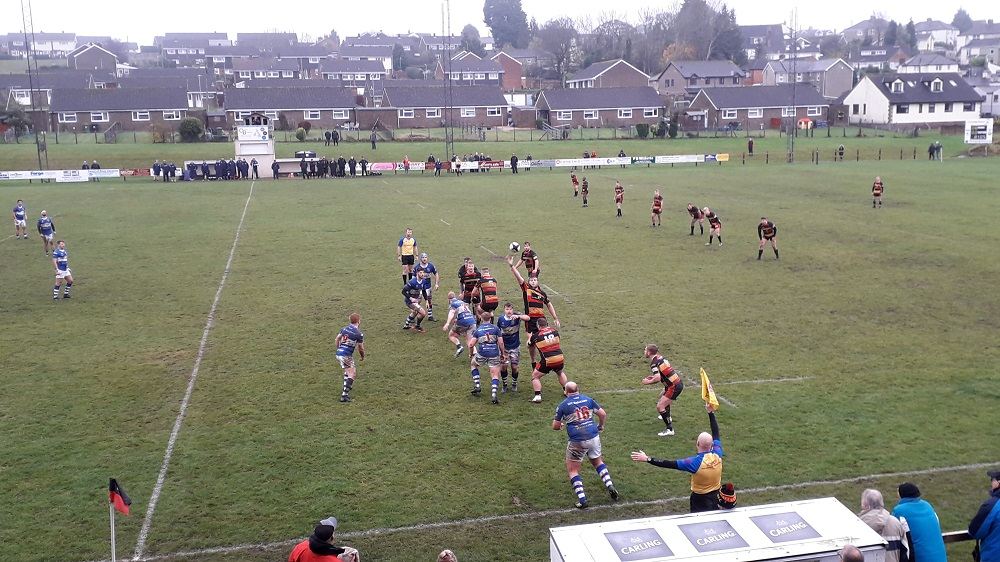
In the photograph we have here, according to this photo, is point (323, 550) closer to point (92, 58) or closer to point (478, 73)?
point (478, 73)

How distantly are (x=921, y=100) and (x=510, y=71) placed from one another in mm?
62086

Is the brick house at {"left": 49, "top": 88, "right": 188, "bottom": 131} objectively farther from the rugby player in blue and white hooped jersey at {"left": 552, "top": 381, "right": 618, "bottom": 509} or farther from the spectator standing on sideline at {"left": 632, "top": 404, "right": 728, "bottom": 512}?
the spectator standing on sideline at {"left": 632, "top": 404, "right": 728, "bottom": 512}

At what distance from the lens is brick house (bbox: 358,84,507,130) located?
91938mm

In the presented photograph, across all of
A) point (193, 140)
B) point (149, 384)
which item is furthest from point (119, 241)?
point (193, 140)

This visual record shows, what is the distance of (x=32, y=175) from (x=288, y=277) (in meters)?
44.3

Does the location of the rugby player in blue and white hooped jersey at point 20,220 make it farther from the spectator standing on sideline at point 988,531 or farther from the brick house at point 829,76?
the brick house at point 829,76

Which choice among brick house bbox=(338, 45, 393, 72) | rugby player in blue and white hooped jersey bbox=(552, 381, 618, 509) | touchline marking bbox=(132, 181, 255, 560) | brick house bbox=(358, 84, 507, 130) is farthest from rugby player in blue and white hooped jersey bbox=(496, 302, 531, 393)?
brick house bbox=(338, 45, 393, 72)

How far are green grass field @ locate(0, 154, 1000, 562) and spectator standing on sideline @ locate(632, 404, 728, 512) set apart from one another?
4.03 ft

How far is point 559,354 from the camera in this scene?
49.5 ft

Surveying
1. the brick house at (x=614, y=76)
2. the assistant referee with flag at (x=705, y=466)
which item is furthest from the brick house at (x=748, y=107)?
the assistant referee with flag at (x=705, y=466)

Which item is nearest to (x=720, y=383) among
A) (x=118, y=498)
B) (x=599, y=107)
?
(x=118, y=498)

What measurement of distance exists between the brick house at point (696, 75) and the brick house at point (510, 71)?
80.7ft

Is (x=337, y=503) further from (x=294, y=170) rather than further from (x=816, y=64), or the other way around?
(x=816, y=64)

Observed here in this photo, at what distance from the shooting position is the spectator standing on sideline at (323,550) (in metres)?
7.99
